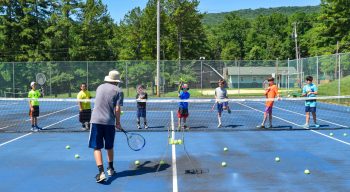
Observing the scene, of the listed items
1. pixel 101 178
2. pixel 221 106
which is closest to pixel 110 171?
pixel 101 178

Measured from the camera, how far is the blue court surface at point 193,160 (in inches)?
294

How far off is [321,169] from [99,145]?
164 inches

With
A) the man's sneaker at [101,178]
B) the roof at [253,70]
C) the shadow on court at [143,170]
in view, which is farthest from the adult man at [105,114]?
the roof at [253,70]

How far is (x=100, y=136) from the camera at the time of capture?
7.90 m

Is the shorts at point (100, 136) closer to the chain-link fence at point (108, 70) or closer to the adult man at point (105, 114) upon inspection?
the adult man at point (105, 114)

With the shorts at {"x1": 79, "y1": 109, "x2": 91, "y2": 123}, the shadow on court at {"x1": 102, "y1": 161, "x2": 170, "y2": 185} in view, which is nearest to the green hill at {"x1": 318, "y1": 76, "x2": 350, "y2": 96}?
the shorts at {"x1": 79, "y1": 109, "x2": 91, "y2": 123}

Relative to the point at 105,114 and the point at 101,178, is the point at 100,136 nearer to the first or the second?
the point at 105,114

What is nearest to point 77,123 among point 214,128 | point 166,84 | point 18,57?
point 214,128

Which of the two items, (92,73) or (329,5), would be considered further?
(329,5)

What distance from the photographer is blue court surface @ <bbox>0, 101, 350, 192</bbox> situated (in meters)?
7.46

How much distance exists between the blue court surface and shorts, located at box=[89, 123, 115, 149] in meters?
0.59

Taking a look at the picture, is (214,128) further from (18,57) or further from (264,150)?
(18,57)

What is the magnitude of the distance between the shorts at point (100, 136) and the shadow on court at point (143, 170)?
1.87ft

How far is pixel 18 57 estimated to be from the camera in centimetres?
4934
